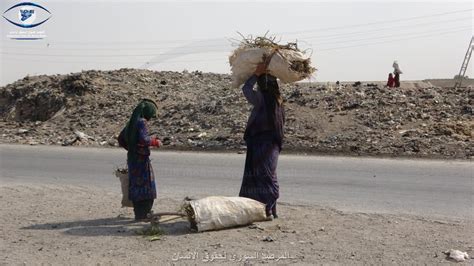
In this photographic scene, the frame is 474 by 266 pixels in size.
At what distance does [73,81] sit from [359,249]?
2137 cm

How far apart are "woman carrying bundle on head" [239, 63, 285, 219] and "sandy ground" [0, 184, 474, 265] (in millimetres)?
447

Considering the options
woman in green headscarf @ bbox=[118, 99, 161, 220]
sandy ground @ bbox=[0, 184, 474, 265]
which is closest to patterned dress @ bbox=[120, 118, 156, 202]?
woman in green headscarf @ bbox=[118, 99, 161, 220]

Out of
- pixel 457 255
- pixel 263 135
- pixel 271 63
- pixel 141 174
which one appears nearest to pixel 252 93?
pixel 271 63

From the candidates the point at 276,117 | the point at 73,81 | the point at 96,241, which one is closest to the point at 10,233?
the point at 96,241

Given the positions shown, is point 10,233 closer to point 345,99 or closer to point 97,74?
point 345,99

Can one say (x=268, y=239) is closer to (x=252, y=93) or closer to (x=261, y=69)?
(x=252, y=93)

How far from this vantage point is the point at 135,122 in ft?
24.1

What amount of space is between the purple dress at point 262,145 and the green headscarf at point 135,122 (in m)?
1.21

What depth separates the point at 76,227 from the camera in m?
7.44

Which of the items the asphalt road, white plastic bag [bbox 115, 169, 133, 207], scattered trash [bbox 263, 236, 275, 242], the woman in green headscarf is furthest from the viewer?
the asphalt road

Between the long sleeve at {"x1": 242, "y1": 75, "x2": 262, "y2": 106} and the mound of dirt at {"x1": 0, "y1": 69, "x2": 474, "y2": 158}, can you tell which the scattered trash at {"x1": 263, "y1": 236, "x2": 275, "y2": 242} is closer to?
the long sleeve at {"x1": 242, "y1": 75, "x2": 262, "y2": 106}

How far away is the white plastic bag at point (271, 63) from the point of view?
7.19 meters

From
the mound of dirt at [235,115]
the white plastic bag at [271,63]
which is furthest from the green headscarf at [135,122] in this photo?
the mound of dirt at [235,115]

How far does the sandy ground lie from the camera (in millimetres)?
5957
